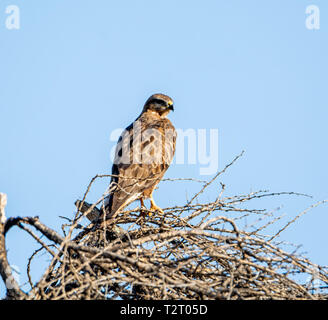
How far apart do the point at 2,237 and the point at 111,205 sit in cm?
187

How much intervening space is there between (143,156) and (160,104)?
1.85 meters

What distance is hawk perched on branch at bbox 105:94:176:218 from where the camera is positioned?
6.58 meters

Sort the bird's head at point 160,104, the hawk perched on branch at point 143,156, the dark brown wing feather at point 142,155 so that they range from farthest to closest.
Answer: the bird's head at point 160,104
the dark brown wing feather at point 142,155
the hawk perched on branch at point 143,156

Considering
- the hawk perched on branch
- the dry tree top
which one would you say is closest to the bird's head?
the hawk perched on branch

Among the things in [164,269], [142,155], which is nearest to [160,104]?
[142,155]

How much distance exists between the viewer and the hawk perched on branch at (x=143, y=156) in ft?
21.6

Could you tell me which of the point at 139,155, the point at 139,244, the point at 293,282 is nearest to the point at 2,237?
the point at 139,244

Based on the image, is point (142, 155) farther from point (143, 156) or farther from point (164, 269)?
point (164, 269)

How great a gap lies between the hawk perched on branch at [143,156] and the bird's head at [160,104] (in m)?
0.49

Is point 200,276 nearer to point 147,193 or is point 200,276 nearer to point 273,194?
point 273,194

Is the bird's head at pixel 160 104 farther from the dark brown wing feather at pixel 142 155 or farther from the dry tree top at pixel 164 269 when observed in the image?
the dry tree top at pixel 164 269

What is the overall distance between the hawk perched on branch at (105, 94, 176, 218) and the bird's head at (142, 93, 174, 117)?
492 millimetres

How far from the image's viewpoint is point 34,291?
3834 millimetres

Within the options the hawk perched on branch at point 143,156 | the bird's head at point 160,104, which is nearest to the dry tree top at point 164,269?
the hawk perched on branch at point 143,156
